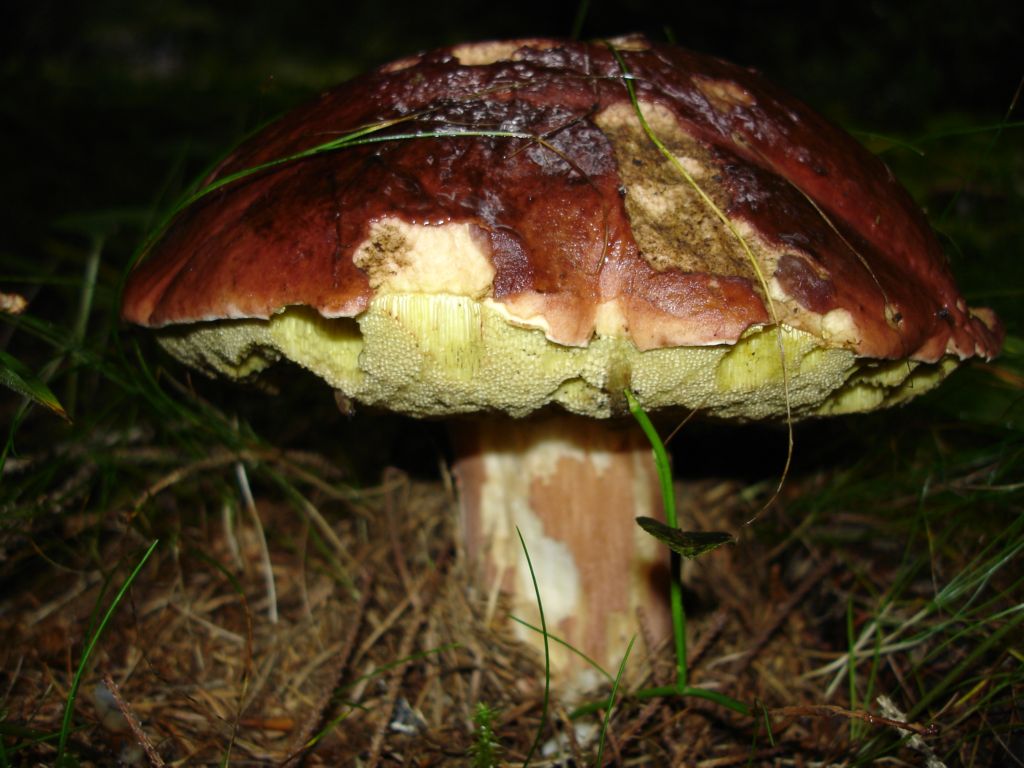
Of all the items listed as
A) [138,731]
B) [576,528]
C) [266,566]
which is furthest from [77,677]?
[576,528]

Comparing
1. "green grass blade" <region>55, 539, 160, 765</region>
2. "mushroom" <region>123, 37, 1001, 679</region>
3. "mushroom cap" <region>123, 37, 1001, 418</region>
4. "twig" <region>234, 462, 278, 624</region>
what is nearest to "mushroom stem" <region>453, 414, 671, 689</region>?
"mushroom" <region>123, 37, 1001, 679</region>

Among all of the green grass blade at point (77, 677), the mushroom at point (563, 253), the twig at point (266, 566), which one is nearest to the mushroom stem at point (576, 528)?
the mushroom at point (563, 253)

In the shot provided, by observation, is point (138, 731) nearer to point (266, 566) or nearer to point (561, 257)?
point (266, 566)

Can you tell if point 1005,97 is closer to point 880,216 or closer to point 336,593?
point 880,216

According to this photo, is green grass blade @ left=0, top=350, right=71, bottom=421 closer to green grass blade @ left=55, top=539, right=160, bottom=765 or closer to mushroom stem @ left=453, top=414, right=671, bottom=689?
green grass blade @ left=55, top=539, right=160, bottom=765

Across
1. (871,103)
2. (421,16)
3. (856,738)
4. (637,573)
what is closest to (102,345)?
(637,573)
